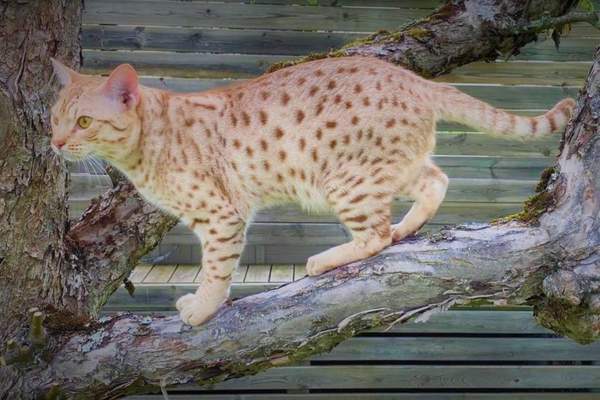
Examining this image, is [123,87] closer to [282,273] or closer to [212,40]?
[282,273]

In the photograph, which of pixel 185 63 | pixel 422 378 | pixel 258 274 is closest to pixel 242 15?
pixel 185 63

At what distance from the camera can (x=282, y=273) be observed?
4113 mm

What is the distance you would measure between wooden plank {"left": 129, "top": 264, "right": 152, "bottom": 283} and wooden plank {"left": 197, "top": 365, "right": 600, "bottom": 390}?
0.78m

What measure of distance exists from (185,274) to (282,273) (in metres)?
0.55

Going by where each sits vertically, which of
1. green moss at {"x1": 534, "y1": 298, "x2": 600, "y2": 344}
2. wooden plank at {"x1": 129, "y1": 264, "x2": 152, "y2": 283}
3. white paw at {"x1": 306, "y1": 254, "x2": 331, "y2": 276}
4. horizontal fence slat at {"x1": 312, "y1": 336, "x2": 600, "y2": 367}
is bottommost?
horizontal fence slat at {"x1": 312, "y1": 336, "x2": 600, "y2": 367}

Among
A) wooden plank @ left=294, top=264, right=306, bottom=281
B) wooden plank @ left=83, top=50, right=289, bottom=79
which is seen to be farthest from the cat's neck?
wooden plank @ left=83, top=50, right=289, bottom=79

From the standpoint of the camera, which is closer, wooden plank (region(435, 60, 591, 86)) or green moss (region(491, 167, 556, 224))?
green moss (region(491, 167, 556, 224))

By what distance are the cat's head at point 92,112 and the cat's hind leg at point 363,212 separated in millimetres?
588

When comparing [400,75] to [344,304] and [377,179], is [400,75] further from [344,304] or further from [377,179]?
[344,304]

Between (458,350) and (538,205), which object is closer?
(538,205)

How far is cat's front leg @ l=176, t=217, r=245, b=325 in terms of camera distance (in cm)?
202

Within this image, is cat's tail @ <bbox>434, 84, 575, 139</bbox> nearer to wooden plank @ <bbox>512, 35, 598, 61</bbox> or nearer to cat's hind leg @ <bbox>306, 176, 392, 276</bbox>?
cat's hind leg @ <bbox>306, 176, 392, 276</bbox>

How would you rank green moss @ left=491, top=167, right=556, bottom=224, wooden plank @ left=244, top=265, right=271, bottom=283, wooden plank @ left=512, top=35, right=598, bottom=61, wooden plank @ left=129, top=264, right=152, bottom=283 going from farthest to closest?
wooden plank @ left=512, top=35, right=598, bottom=61, wooden plank @ left=129, top=264, right=152, bottom=283, wooden plank @ left=244, top=265, right=271, bottom=283, green moss @ left=491, top=167, right=556, bottom=224

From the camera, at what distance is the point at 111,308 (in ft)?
13.5
